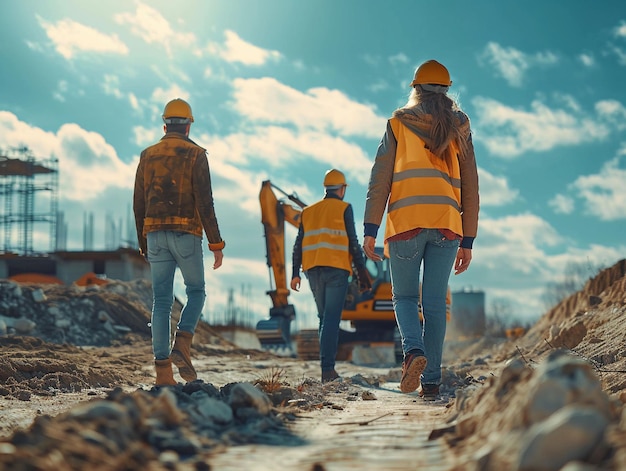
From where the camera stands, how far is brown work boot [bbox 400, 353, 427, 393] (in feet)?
17.5

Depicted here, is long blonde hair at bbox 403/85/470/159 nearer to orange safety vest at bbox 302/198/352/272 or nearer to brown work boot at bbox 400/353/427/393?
brown work boot at bbox 400/353/427/393

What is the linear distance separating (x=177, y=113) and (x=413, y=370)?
277cm

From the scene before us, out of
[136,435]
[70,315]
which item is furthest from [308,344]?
[136,435]

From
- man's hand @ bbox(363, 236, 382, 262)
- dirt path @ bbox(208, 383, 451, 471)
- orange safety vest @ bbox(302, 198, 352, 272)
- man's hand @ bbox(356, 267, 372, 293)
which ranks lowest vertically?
dirt path @ bbox(208, 383, 451, 471)

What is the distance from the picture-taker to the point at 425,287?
556 cm

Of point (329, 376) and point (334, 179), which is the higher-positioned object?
point (334, 179)

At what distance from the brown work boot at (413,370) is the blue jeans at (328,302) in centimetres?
245

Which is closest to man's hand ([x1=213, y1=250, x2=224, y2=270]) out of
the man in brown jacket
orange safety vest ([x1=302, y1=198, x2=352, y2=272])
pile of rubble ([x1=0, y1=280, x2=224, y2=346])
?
the man in brown jacket

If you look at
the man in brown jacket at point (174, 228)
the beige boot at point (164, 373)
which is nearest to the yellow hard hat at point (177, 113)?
the man in brown jacket at point (174, 228)

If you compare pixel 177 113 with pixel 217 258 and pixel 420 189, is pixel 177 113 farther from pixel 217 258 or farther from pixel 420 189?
pixel 420 189

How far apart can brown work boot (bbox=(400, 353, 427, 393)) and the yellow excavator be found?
1115cm

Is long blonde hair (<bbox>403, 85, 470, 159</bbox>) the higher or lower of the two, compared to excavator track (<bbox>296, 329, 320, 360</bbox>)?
higher

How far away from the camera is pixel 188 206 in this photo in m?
6.08

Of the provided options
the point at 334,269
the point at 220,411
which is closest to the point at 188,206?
the point at 334,269
